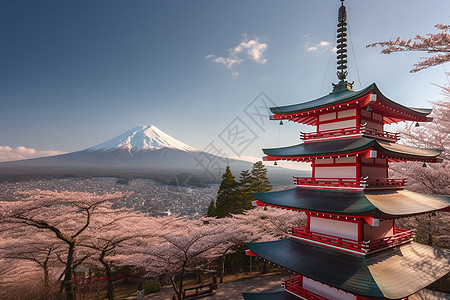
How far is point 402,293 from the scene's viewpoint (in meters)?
5.44

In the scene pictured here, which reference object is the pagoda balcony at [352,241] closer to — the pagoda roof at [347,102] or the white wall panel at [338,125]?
the white wall panel at [338,125]

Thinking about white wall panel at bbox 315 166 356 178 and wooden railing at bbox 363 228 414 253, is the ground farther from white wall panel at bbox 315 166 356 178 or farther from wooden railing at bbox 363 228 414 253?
white wall panel at bbox 315 166 356 178

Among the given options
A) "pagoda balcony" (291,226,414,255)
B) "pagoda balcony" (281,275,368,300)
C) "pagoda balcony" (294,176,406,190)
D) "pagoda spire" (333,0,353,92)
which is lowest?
"pagoda balcony" (281,275,368,300)

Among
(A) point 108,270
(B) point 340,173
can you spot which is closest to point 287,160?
(B) point 340,173

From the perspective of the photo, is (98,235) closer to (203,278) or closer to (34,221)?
(34,221)

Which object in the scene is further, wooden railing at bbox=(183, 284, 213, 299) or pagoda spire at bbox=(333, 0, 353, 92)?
wooden railing at bbox=(183, 284, 213, 299)

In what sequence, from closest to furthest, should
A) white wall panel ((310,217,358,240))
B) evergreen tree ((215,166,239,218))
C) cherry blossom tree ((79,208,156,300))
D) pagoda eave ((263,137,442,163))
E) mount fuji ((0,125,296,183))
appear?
pagoda eave ((263,137,442,163)), white wall panel ((310,217,358,240)), cherry blossom tree ((79,208,156,300)), evergreen tree ((215,166,239,218)), mount fuji ((0,125,296,183))

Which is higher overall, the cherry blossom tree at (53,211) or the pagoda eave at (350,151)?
the pagoda eave at (350,151)

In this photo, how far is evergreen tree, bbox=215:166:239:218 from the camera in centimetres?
2841

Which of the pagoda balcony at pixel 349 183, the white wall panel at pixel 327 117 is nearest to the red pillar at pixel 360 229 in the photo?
the pagoda balcony at pixel 349 183

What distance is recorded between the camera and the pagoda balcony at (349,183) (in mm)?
7566

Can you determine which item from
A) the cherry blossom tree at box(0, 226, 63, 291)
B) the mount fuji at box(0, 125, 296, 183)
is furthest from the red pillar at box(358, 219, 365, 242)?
the mount fuji at box(0, 125, 296, 183)

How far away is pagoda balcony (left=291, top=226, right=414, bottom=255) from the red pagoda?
0.03m

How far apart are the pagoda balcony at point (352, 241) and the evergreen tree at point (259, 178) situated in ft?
72.7
